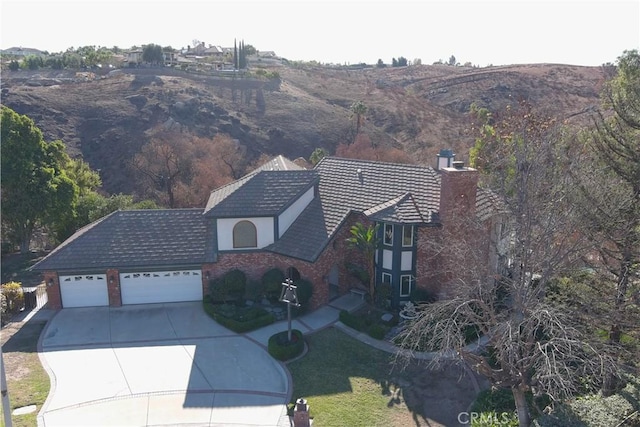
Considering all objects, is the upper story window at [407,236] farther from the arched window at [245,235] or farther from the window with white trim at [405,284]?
the arched window at [245,235]

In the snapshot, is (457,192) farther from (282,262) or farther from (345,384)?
(345,384)

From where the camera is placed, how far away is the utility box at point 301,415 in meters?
14.4

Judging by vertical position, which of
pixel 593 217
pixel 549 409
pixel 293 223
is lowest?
pixel 549 409

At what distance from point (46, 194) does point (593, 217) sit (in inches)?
1108

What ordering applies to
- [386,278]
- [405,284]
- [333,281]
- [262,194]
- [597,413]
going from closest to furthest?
[597,413] → [405,284] → [386,278] → [262,194] → [333,281]

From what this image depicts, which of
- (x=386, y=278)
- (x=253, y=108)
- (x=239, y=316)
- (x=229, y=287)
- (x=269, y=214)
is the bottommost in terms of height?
(x=239, y=316)

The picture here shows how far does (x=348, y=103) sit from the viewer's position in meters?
79.4

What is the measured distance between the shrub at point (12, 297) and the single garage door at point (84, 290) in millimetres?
1865

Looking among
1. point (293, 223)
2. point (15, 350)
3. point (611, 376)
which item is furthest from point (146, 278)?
point (611, 376)

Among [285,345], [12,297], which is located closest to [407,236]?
[285,345]

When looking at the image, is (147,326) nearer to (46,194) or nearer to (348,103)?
(46,194)

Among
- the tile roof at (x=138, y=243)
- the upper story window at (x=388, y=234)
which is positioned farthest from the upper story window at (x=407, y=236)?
the tile roof at (x=138, y=243)

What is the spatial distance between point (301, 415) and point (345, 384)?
307 cm

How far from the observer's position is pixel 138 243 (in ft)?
76.8
